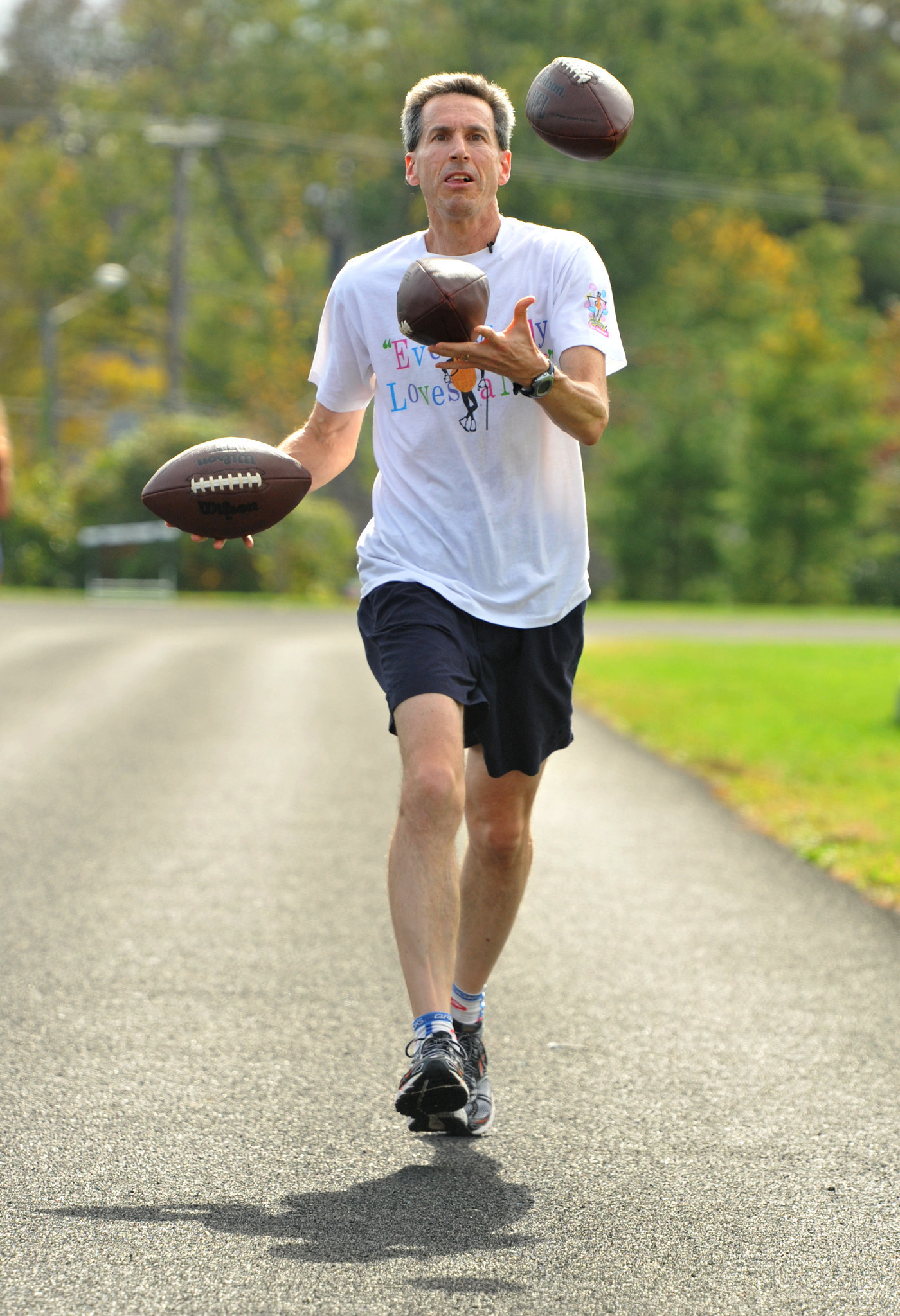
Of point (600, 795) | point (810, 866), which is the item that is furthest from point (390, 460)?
point (600, 795)

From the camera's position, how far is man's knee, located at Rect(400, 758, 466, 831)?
3729 mm

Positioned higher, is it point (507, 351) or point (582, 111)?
point (582, 111)

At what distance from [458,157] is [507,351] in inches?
25.9

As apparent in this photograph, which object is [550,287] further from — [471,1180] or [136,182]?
[136,182]

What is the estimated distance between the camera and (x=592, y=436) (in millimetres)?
3797

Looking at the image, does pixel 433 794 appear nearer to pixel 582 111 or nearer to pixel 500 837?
pixel 500 837

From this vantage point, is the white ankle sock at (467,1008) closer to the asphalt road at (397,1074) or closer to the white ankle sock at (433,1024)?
the asphalt road at (397,1074)

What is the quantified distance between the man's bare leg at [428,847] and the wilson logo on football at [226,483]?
79 cm

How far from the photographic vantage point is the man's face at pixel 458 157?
13.1 feet

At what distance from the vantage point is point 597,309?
4.01 meters

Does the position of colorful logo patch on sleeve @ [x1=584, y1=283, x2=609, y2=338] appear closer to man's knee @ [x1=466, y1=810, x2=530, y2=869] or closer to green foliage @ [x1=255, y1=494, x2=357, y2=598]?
man's knee @ [x1=466, y1=810, x2=530, y2=869]

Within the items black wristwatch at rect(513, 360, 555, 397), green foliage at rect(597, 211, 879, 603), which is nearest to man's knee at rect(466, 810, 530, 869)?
black wristwatch at rect(513, 360, 555, 397)

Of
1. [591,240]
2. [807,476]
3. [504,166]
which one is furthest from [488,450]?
[591,240]

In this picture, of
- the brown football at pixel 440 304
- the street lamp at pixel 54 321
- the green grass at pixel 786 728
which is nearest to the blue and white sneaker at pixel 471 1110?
the brown football at pixel 440 304
